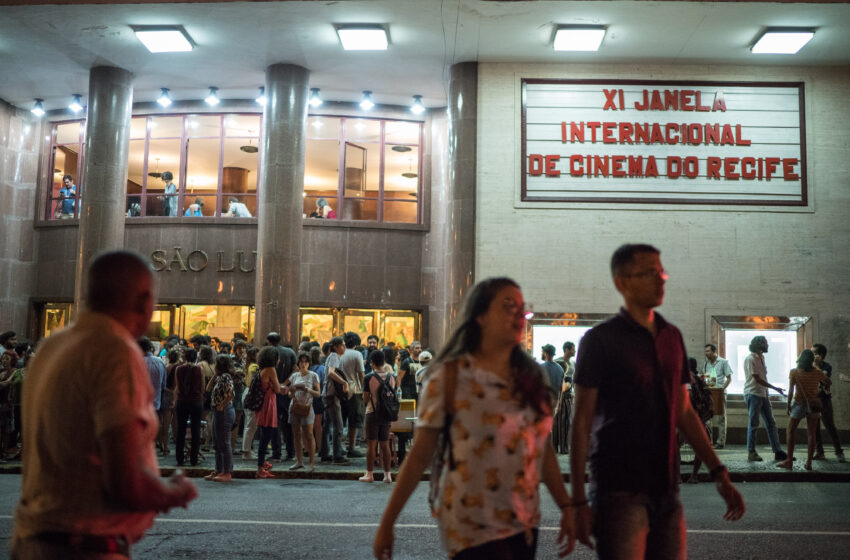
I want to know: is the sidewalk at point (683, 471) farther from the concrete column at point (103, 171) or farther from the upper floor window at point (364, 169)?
the upper floor window at point (364, 169)

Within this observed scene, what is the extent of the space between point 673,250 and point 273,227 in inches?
354

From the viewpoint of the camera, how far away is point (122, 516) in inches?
98.7

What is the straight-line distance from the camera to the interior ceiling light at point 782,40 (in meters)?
16.2

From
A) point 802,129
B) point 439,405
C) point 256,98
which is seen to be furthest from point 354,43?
point 439,405

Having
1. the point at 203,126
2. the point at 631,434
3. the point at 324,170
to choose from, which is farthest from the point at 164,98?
the point at 631,434

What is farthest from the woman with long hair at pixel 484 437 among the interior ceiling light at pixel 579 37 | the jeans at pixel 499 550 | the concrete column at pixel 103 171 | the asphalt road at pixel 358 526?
the concrete column at pixel 103 171

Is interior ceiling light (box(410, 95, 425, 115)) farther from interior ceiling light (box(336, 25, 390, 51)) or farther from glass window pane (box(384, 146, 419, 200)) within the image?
interior ceiling light (box(336, 25, 390, 51))

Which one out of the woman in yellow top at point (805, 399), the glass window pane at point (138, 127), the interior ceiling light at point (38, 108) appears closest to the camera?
the woman in yellow top at point (805, 399)

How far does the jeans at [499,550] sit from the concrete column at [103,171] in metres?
18.4

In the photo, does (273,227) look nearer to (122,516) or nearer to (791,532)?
(791,532)

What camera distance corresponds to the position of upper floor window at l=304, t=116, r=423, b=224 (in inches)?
900

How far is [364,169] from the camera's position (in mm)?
23125

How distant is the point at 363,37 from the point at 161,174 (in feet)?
28.7

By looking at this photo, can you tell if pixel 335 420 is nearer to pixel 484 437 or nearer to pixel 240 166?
pixel 484 437
